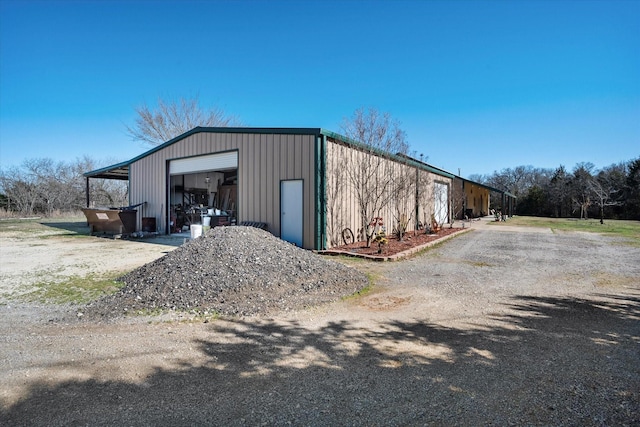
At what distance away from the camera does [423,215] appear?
1809 centimetres

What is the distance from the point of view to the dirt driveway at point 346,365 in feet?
7.79

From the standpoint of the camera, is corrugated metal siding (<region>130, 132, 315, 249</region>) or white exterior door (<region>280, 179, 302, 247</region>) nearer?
corrugated metal siding (<region>130, 132, 315, 249</region>)

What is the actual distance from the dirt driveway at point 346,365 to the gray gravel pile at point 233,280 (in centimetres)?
46

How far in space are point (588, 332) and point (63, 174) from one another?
4103 cm

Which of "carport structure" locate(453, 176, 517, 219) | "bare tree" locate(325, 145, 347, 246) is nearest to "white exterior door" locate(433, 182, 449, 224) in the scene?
"carport structure" locate(453, 176, 517, 219)

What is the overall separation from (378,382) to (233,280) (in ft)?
10.3

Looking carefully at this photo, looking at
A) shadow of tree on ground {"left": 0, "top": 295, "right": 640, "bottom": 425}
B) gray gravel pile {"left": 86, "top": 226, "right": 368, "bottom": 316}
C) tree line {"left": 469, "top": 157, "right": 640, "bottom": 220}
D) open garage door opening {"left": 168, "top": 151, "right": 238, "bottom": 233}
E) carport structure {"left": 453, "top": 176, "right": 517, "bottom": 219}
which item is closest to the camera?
shadow of tree on ground {"left": 0, "top": 295, "right": 640, "bottom": 425}

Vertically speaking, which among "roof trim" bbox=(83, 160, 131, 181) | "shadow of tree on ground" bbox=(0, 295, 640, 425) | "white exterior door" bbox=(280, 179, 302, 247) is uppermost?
"roof trim" bbox=(83, 160, 131, 181)

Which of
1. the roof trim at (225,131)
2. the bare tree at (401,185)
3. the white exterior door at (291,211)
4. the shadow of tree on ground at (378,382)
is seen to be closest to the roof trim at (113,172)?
the roof trim at (225,131)

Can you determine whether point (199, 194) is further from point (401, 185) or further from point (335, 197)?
point (401, 185)

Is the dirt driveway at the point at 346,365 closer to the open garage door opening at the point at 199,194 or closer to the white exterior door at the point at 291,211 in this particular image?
the white exterior door at the point at 291,211

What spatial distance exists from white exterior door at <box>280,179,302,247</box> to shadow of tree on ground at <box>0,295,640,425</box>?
261 inches

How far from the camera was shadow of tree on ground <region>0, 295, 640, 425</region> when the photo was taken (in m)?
2.33

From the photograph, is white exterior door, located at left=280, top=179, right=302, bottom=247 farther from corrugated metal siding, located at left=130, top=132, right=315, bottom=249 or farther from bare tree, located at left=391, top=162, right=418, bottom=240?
bare tree, located at left=391, top=162, right=418, bottom=240
